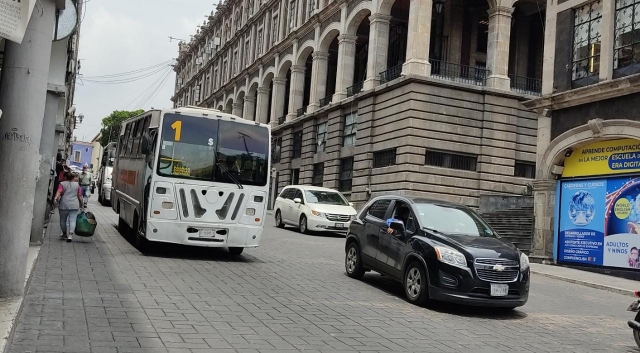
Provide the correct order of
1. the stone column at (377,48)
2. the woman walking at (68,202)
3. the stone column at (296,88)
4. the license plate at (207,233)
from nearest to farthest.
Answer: the license plate at (207,233), the woman walking at (68,202), the stone column at (377,48), the stone column at (296,88)

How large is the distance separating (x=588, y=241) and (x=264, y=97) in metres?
35.8

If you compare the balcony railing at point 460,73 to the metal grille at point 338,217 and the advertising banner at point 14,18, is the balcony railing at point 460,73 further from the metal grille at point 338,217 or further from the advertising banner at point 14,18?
the advertising banner at point 14,18

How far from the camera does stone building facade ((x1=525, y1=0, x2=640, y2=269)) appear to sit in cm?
1612

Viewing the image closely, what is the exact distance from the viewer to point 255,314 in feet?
24.1

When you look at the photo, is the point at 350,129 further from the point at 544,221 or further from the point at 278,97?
the point at 544,221

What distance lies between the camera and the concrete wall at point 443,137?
27641mm

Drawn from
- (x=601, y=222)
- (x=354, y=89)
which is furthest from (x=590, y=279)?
(x=354, y=89)

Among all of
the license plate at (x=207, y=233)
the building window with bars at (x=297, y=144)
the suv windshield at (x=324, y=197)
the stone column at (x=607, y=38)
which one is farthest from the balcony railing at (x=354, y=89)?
the license plate at (x=207, y=233)

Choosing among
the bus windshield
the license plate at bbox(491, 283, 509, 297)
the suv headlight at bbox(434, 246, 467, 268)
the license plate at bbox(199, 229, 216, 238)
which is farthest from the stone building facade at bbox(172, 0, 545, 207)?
the license plate at bbox(491, 283, 509, 297)

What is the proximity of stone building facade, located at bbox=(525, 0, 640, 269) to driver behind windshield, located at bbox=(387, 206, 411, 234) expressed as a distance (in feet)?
27.7

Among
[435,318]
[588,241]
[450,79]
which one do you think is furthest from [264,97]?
[435,318]

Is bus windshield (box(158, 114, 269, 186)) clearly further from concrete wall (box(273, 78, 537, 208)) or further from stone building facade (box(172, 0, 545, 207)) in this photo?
concrete wall (box(273, 78, 537, 208))

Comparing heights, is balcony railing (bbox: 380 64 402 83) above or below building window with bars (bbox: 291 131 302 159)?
above

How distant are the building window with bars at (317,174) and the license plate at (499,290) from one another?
93.6ft
